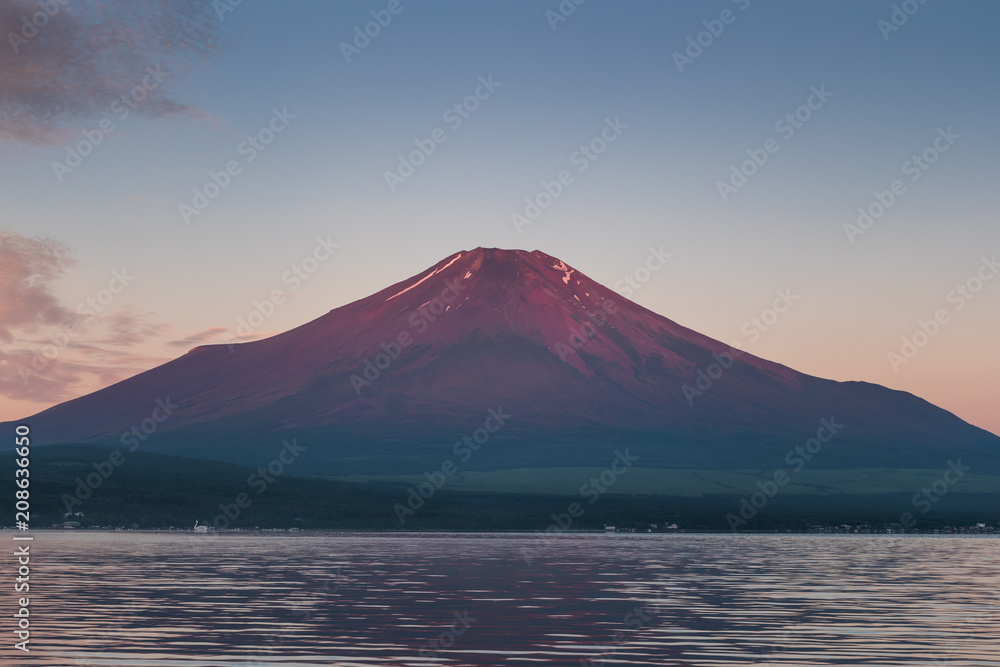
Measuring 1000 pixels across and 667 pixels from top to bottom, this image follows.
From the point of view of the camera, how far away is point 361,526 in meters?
136

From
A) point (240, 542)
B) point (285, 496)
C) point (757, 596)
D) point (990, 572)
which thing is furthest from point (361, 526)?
point (757, 596)

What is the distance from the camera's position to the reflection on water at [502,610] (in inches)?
1200

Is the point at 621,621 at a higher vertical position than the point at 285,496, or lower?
lower

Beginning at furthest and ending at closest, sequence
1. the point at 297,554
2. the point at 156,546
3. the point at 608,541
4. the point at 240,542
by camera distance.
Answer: the point at 608,541 < the point at 240,542 < the point at 156,546 < the point at 297,554

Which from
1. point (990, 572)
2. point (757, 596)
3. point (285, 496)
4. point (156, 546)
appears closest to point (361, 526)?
point (285, 496)

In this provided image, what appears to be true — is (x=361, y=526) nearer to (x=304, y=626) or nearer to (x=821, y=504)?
(x=821, y=504)

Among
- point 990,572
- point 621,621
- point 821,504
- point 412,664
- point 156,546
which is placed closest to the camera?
point 412,664

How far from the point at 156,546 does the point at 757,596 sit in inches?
1896

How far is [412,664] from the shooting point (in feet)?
94.1

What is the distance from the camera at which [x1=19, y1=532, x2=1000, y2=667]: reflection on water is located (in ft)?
100

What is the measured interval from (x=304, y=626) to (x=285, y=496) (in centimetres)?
11875

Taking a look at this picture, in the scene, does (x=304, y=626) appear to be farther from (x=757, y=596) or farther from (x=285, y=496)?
(x=285, y=496)

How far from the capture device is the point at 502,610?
40344 millimetres

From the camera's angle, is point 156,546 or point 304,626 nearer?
point 304,626
